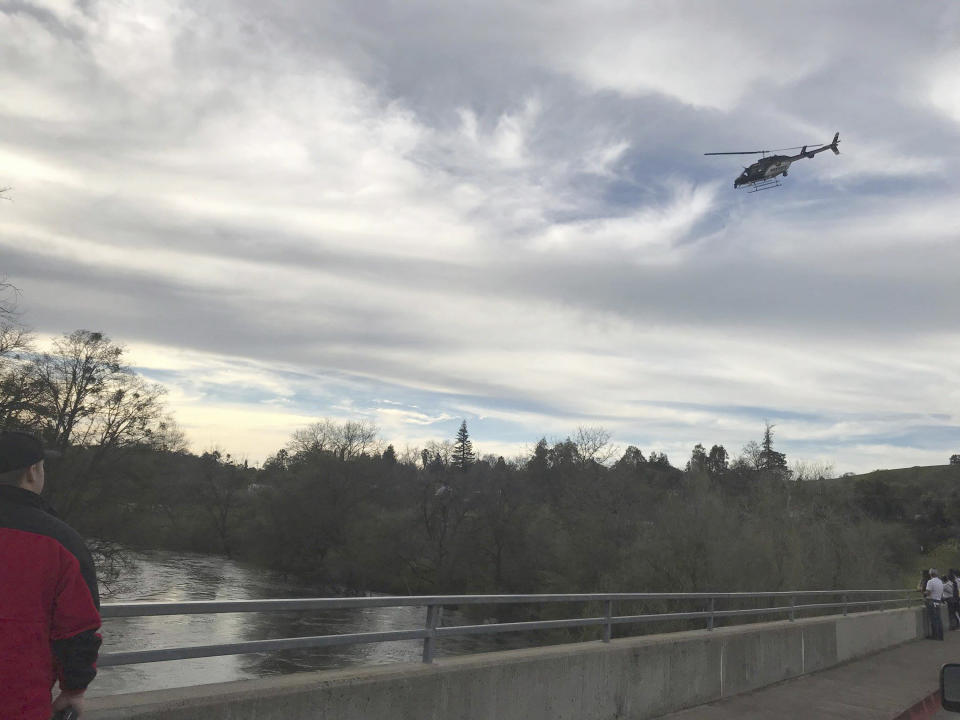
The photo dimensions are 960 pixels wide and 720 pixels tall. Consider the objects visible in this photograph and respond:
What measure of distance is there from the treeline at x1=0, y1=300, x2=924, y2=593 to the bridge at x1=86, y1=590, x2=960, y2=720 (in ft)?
83.3

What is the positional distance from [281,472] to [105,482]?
37808mm

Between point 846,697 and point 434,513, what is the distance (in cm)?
5796

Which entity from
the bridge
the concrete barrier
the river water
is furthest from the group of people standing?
the river water

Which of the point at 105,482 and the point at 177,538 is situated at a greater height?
the point at 105,482

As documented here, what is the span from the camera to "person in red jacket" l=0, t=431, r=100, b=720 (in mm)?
2535

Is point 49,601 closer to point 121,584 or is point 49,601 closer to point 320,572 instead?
point 121,584

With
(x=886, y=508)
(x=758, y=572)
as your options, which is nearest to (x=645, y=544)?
(x=758, y=572)

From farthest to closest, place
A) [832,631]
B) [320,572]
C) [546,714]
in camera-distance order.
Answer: [320,572], [832,631], [546,714]

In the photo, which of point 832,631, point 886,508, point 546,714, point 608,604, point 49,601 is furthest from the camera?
point 886,508

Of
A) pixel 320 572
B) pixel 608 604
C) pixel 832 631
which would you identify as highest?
pixel 608 604

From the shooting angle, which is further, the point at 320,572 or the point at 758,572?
the point at 320,572

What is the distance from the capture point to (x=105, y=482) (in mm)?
35375

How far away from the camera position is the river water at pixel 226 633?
24969 mm

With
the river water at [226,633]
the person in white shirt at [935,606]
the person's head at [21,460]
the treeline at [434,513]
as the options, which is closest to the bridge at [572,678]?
the person's head at [21,460]
